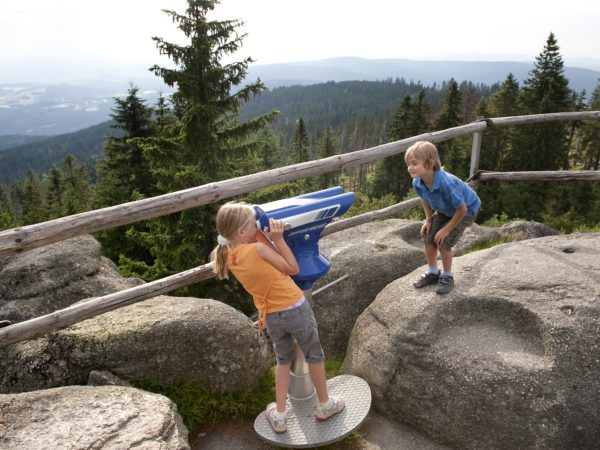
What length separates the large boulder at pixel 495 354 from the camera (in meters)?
2.86

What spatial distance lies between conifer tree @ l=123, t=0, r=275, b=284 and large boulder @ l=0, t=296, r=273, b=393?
9.58 m

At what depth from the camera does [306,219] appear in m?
2.69

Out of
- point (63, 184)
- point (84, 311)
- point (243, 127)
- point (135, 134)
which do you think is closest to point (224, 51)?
point (243, 127)

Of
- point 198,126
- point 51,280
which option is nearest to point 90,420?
point 51,280

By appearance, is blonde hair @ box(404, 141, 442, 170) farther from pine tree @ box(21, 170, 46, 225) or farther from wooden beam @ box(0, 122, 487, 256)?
pine tree @ box(21, 170, 46, 225)

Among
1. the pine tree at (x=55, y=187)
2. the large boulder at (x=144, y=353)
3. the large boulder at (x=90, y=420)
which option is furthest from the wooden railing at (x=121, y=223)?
the pine tree at (x=55, y=187)

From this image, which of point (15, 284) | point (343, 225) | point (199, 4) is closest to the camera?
point (15, 284)

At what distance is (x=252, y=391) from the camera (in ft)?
11.5

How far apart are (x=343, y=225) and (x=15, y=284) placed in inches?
145

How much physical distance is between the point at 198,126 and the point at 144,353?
11191mm

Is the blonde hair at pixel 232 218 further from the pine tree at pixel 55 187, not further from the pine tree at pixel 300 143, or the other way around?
the pine tree at pixel 55 187

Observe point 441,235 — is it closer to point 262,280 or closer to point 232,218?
point 262,280

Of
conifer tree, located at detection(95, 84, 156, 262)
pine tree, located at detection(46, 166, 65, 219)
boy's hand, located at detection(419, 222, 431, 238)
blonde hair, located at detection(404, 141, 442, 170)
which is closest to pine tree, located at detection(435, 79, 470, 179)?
conifer tree, located at detection(95, 84, 156, 262)

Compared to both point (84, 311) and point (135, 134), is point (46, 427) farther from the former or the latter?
point (135, 134)
